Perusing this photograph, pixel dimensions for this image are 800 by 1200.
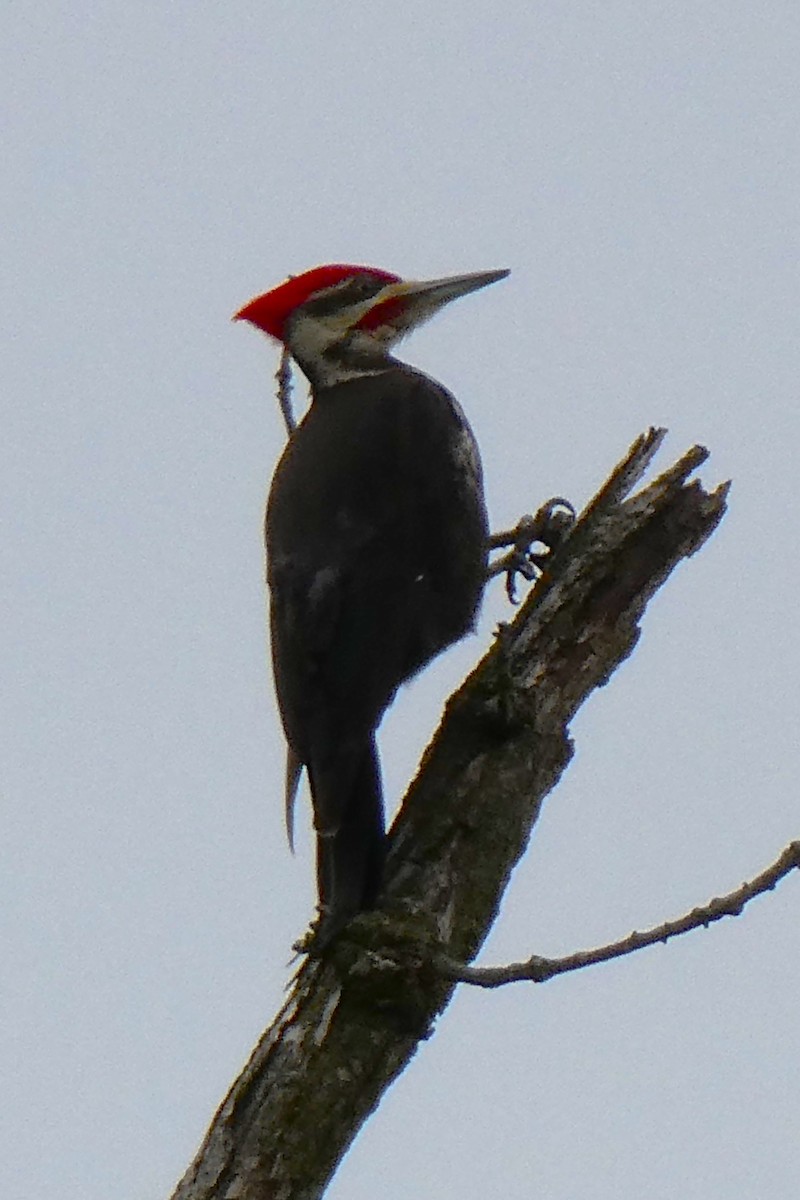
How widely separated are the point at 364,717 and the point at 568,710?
21.8 inches

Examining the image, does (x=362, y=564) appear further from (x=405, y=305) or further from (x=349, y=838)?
(x=405, y=305)

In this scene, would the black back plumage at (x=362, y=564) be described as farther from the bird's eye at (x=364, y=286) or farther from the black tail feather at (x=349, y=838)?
the bird's eye at (x=364, y=286)

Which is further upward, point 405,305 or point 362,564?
point 405,305

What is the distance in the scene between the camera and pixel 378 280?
5.45 meters

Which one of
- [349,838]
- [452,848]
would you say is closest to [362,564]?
[349,838]

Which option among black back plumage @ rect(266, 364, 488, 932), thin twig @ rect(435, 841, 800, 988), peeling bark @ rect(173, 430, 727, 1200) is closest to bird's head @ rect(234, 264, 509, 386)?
black back plumage @ rect(266, 364, 488, 932)

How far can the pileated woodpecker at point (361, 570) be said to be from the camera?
3.70 meters

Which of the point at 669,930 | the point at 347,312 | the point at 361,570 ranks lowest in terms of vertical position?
the point at 669,930

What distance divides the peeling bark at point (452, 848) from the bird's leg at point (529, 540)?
1.22 feet

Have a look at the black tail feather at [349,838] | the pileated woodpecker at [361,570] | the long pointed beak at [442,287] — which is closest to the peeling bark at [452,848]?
the black tail feather at [349,838]

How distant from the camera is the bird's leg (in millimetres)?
4427

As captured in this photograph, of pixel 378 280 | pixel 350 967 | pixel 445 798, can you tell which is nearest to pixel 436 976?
pixel 350 967

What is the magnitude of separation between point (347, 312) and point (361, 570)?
146cm

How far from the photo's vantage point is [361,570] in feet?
14.0
